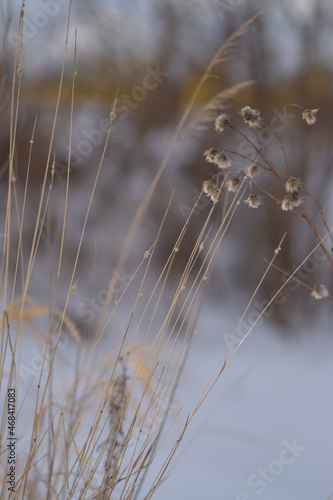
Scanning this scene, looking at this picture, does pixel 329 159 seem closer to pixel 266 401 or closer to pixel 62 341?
pixel 266 401

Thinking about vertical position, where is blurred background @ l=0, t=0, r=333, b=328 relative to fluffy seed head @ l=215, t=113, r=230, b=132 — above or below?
above

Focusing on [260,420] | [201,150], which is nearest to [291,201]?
[260,420]

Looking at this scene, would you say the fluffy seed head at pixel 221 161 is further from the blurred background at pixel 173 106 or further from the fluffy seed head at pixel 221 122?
the blurred background at pixel 173 106

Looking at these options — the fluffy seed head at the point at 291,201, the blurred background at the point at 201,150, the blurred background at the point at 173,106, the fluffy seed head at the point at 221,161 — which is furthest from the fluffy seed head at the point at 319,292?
the blurred background at the point at 173,106

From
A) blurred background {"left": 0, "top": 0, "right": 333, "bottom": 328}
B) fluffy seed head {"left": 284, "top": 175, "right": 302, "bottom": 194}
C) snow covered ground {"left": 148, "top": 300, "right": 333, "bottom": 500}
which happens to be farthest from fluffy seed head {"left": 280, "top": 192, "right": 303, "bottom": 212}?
blurred background {"left": 0, "top": 0, "right": 333, "bottom": 328}

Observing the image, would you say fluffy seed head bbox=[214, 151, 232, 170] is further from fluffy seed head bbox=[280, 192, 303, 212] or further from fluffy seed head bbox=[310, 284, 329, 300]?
fluffy seed head bbox=[310, 284, 329, 300]

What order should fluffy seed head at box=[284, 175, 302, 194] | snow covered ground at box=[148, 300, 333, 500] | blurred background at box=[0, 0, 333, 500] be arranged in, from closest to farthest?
fluffy seed head at box=[284, 175, 302, 194], snow covered ground at box=[148, 300, 333, 500], blurred background at box=[0, 0, 333, 500]

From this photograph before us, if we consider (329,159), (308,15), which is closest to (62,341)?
(329,159)

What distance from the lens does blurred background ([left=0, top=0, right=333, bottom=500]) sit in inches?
127

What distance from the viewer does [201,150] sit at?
347 centimetres

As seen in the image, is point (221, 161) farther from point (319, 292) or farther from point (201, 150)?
point (201, 150)

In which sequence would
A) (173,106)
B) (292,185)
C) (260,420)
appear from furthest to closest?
(173,106) < (260,420) < (292,185)

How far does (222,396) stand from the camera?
3107mm

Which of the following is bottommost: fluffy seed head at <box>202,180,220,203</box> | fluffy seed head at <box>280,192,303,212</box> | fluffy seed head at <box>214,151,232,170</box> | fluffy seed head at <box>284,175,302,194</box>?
fluffy seed head at <box>280,192,303,212</box>
